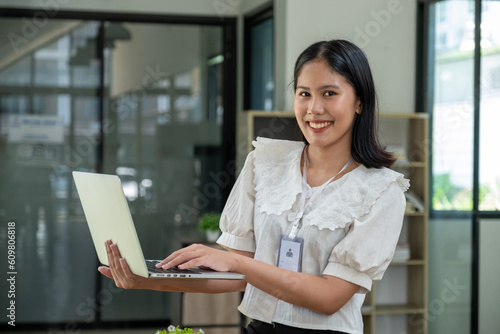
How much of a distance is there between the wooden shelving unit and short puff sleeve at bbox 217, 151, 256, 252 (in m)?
2.56

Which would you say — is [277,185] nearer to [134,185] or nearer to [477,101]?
[477,101]

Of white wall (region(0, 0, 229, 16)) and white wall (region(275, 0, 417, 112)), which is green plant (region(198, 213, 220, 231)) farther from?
white wall (region(0, 0, 229, 16))

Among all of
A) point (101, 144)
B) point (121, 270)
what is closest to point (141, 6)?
point (101, 144)

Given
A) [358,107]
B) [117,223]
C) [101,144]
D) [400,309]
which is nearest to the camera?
[117,223]

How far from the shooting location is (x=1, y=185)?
5.36 m

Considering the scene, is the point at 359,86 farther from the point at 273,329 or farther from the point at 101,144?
the point at 101,144

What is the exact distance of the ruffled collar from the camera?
1.71 meters

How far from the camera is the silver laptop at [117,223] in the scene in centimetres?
150

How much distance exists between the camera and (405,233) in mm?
4883

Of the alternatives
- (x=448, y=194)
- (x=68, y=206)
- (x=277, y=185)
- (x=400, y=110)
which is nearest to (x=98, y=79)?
(x=68, y=206)

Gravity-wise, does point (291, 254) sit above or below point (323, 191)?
below

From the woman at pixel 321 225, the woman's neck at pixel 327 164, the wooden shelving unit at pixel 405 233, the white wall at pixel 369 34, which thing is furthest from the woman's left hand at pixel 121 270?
the white wall at pixel 369 34

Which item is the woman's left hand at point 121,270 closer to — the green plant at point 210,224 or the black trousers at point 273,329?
the black trousers at point 273,329

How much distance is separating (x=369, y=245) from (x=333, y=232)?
3.7 inches
